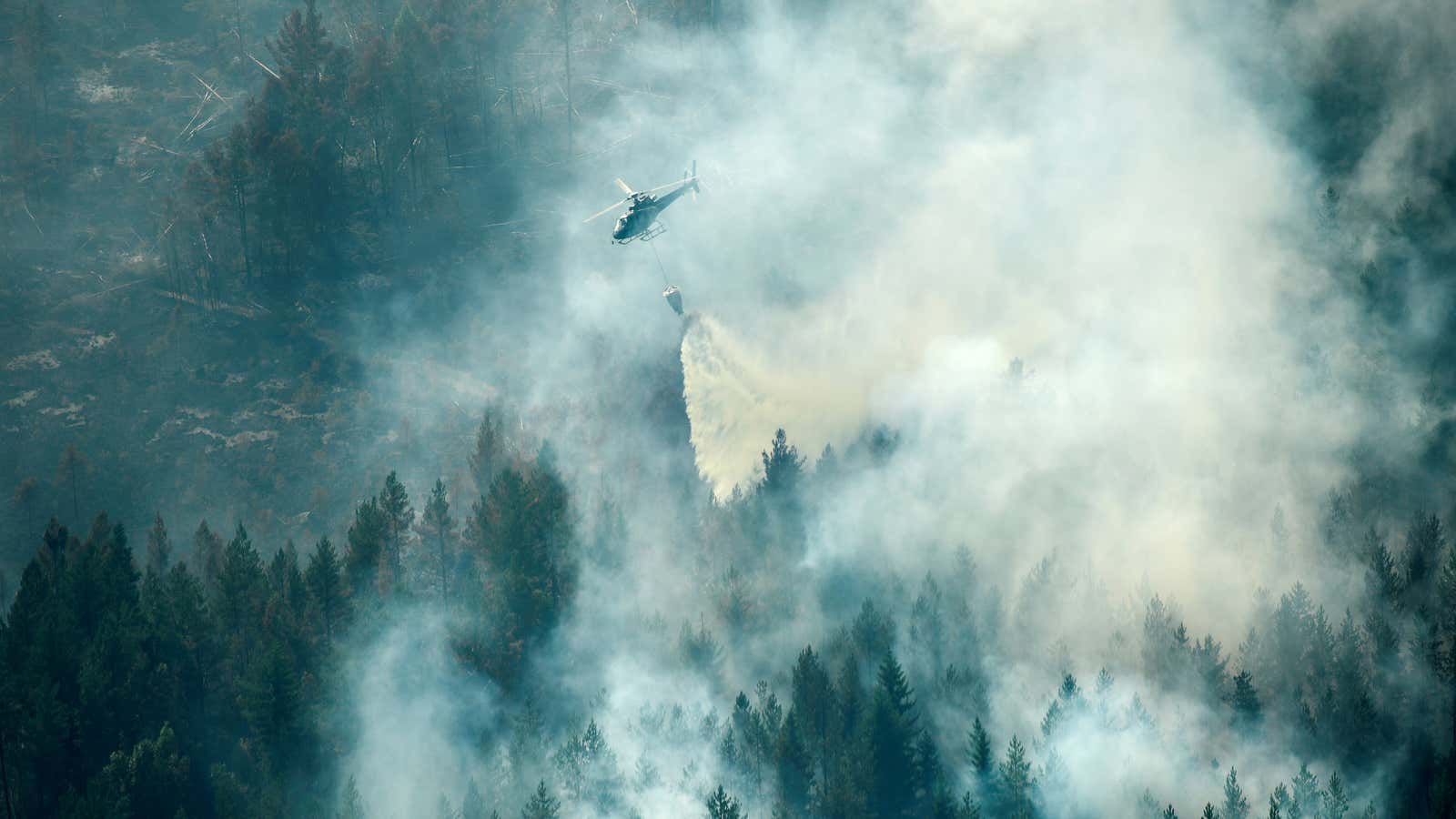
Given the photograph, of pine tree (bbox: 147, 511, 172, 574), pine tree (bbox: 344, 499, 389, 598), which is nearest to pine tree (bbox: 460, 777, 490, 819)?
pine tree (bbox: 344, 499, 389, 598)

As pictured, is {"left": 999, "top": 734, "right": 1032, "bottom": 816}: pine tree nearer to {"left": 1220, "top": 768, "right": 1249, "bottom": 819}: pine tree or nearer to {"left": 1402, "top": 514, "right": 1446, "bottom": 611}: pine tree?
{"left": 1220, "top": 768, "right": 1249, "bottom": 819}: pine tree

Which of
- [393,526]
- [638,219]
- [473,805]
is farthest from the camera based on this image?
[393,526]

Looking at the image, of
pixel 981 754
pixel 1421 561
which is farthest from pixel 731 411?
pixel 1421 561

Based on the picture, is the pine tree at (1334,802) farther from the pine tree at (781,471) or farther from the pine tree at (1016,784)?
the pine tree at (781,471)

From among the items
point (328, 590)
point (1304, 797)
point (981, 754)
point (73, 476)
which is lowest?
point (1304, 797)

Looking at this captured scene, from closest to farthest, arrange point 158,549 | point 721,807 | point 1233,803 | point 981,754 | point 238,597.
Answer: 1. point 721,807
2. point 1233,803
3. point 981,754
4. point 238,597
5. point 158,549

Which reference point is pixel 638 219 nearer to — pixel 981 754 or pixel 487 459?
pixel 487 459

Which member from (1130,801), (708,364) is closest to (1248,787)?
(1130,801)

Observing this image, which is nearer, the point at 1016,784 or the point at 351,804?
the point at 351,804

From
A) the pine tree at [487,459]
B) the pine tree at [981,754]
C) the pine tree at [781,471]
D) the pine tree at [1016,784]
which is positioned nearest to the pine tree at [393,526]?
the pine tree at [487,459]
